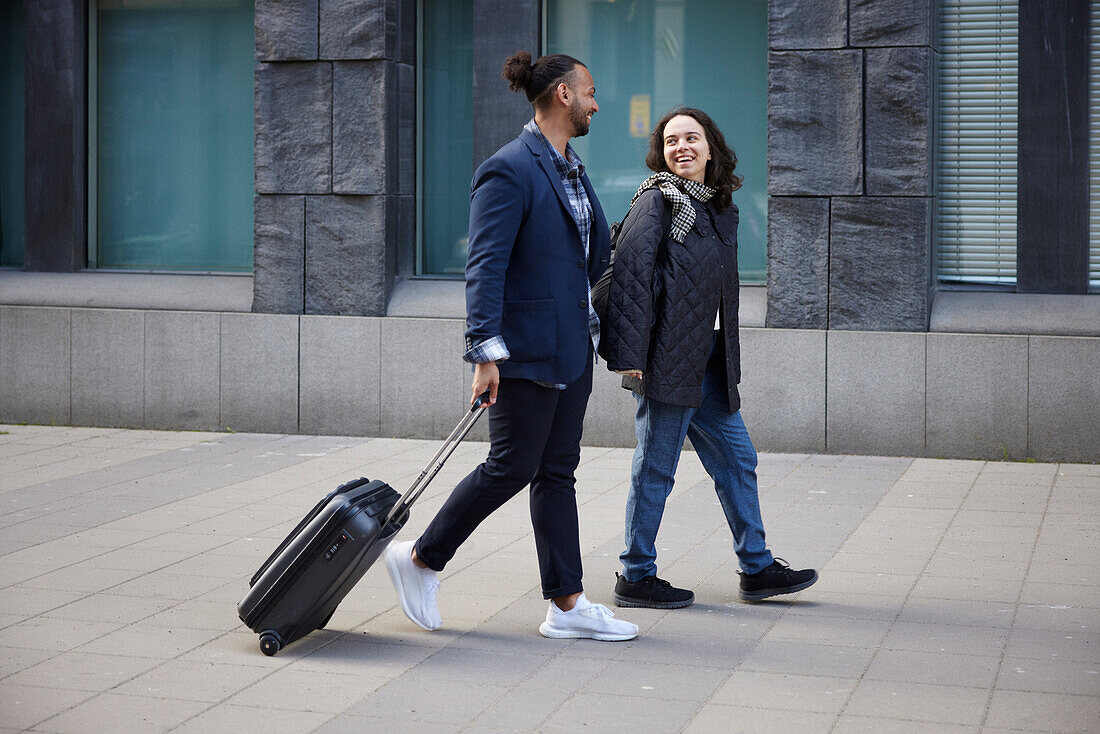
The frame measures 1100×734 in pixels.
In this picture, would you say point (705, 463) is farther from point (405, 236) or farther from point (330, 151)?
point (330, 151)

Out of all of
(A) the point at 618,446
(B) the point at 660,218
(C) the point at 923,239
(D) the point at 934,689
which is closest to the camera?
(D) the point at 934,689

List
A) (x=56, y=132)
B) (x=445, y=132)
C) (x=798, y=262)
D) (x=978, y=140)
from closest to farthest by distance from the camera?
1. (x=798, y=262)
2. (x=978, y=140)
3. (x=445, y=132)
4. (x=56, y=132)

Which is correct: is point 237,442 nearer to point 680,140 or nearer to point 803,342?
point 803,342

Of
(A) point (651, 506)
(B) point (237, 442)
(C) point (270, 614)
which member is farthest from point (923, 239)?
(C) point (270, 614)

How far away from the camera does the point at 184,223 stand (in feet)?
34.1

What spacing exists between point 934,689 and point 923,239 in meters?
4.64

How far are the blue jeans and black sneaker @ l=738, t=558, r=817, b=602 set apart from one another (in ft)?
0.10

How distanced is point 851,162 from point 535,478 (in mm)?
4423

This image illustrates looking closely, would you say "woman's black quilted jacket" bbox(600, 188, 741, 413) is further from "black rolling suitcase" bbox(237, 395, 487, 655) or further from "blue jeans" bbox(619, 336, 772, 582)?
"black rolling suitcase" bbox(237, 395, 487, 655)

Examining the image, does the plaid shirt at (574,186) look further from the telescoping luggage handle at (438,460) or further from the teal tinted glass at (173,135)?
the teal tinted glass at (173,135)

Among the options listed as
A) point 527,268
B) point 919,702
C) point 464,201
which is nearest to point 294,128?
point 464,201

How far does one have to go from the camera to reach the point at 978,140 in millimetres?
8891

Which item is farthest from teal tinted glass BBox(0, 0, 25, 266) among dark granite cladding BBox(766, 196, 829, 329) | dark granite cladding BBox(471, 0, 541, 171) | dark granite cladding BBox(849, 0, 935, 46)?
dark granite cladding BBox(849, 0, 935, 46)

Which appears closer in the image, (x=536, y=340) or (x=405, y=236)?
(x=536, y=340)
